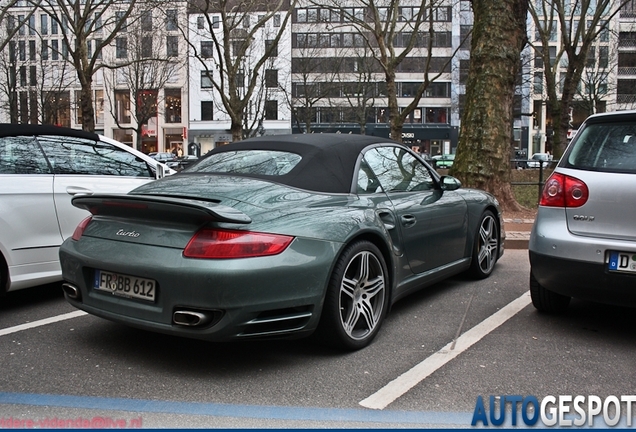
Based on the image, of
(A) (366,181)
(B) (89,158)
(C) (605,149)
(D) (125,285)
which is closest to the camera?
(D) (125,285)

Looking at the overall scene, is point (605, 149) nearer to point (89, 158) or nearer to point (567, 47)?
point (89, 158)

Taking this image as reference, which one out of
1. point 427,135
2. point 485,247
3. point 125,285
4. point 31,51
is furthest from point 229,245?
point 427,135

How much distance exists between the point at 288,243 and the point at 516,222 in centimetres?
711

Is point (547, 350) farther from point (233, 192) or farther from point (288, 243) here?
point (233, 192)

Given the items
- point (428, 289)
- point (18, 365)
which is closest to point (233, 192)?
point (18, 365)

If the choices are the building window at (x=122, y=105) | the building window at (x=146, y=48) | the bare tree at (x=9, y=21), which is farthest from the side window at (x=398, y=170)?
the building window at (x=122, y=105)

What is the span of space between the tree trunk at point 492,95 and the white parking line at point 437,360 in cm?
604

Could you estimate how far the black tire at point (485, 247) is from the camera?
580 centimetres

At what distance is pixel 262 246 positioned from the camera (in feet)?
10.8

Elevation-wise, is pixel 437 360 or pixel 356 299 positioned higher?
pixel 356 299

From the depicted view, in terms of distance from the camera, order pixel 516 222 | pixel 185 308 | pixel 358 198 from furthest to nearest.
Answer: pixel 516 222 → pixel 358 198 → pixel 185 308

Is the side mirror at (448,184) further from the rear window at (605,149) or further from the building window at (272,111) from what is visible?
the building window at (272,111)

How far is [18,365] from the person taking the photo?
3.56 meters

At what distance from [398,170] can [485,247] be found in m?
1.66
